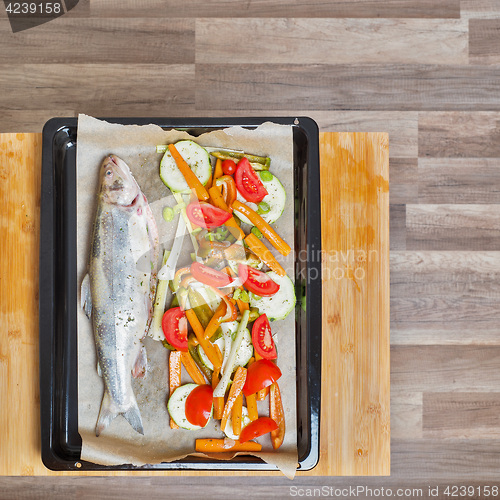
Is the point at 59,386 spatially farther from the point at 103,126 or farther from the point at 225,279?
the point at 103,126

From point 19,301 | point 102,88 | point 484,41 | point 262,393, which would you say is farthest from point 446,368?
point 102,88

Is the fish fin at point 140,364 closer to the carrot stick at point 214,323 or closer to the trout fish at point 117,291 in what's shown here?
the trout fish at point 117,291

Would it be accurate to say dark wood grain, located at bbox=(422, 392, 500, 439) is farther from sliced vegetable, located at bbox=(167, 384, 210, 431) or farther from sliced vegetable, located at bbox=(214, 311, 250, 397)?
sliced vegetable, located at bbox=(167, 384, 210, 431)

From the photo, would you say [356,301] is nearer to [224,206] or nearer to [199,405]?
[224,206]

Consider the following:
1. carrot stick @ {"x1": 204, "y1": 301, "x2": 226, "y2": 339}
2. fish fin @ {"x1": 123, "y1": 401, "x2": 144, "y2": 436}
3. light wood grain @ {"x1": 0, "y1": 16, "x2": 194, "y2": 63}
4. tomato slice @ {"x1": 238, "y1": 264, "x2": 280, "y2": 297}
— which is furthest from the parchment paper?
light wood grain @ {"x1": 0, "y1": 16, "x2": 194, "y2": 63}

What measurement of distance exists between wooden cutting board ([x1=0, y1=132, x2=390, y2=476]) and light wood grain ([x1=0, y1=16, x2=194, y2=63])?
100 cm

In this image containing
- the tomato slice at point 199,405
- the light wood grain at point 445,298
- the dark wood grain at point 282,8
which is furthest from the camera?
the dark wood grain at point 282,8

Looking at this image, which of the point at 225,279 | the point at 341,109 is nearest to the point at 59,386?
the point at 225,279

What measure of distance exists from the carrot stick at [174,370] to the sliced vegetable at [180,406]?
0.10 ft

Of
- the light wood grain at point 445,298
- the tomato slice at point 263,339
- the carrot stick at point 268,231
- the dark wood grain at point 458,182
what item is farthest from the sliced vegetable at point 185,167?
the dark wood grain at point 458,182

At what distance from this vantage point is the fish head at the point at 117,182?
2182 mm

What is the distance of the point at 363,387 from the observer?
2324 millimetres

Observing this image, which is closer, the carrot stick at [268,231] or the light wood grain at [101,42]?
the carrot stick at [268,231]

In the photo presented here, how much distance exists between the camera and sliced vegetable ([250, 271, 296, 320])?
2.23 metres
